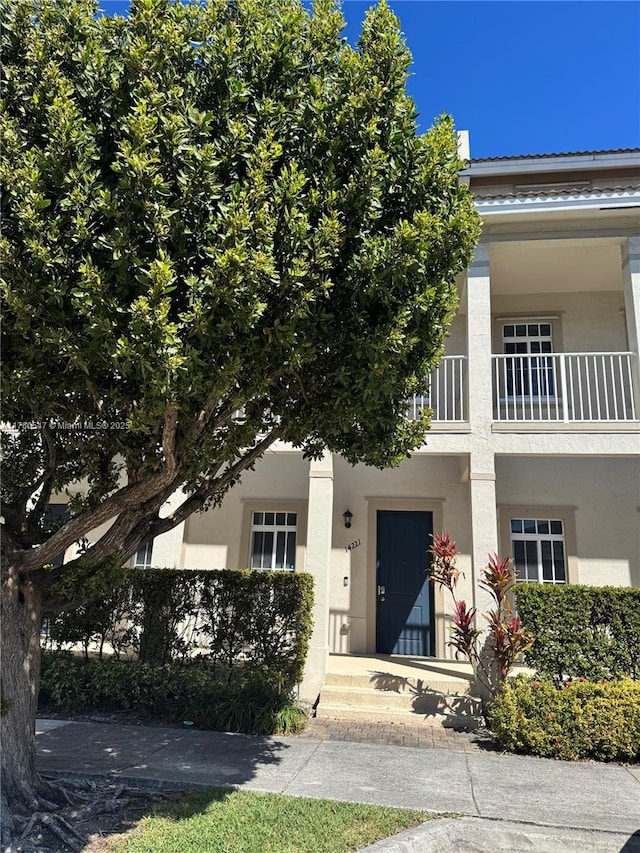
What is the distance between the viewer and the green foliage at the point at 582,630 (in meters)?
7.70

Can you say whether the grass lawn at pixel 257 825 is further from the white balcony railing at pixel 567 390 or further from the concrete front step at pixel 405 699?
the white balcony railing at pixel 567 390

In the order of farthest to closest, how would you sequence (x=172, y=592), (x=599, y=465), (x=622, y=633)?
(x=599, y=465) → (x=172, y=592) → (x=622, y=633)

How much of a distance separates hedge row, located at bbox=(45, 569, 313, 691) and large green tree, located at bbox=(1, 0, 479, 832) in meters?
3.92

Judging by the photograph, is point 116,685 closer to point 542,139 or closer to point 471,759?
point 471,759

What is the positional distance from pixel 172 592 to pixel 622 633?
6144 mm

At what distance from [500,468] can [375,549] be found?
109 inches

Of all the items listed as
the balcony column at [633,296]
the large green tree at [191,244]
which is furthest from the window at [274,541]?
the large green tree at [191,244]

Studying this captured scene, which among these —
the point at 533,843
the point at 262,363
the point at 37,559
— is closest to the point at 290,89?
the point at 262,363

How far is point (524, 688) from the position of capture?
6.98 m

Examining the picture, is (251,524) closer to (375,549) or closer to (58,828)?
(375,549)

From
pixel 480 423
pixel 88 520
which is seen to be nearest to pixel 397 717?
pixel 480 423

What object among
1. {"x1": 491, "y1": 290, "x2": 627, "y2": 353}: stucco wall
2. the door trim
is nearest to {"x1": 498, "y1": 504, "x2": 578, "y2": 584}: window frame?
the door trim

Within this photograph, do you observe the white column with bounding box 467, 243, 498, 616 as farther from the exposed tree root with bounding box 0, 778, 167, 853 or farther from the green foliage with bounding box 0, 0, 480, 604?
the exposed tree root with bounding box 0, 778, 167, 853

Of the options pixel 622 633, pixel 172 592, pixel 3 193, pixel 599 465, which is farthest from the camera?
pixel 599 465
